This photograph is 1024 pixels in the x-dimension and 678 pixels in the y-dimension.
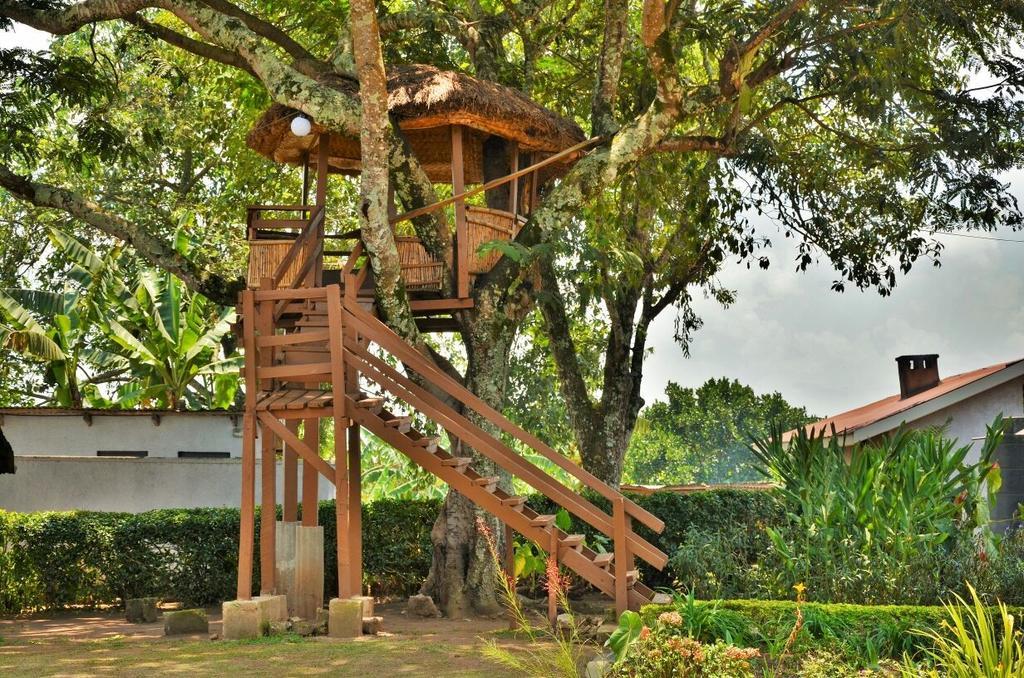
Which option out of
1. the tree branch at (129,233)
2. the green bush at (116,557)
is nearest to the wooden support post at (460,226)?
the tree branch at (129,233)

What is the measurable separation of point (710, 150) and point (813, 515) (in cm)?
787

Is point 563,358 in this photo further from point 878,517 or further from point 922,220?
point 878,517

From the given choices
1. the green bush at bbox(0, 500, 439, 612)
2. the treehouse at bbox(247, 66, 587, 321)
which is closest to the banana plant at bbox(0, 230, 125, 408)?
the green bush at bbox(0, 500, 439, 612)

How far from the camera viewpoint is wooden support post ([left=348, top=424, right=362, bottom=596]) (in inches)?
514

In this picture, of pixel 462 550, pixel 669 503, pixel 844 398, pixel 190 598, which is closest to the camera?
pixel 462 550

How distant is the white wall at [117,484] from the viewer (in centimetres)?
A: 2092

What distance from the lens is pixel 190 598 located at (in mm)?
16938

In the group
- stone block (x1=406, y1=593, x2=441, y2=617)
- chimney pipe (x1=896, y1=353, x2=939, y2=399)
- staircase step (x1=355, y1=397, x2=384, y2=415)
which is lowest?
stone block (x1=406, y1=593, x2=441, y2=617)

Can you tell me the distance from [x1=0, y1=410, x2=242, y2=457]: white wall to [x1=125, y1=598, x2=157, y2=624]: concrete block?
21.9 feet

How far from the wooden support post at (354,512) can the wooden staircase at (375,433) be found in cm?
1

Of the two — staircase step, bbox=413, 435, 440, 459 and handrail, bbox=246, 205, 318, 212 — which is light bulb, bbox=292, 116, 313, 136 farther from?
staircase step, bbox=413, 435, 440, 459

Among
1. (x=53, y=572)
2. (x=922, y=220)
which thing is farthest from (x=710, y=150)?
(x=53, y=572)

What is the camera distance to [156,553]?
16.9 metres

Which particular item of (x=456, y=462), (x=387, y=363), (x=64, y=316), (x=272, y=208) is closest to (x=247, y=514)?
(x=456, y=462)
